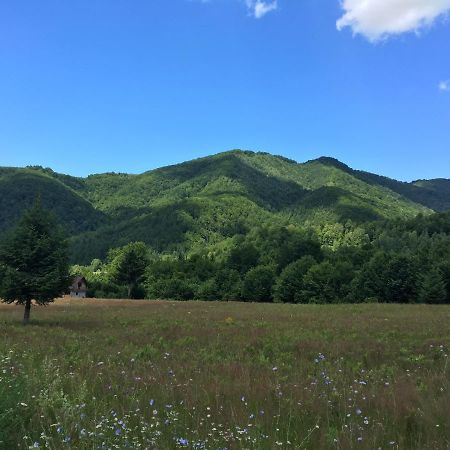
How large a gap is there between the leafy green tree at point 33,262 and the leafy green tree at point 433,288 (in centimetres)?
5513

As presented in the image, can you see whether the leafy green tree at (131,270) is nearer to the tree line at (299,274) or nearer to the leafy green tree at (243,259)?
the tree line at (299,274)

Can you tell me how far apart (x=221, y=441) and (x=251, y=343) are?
38.5 feet

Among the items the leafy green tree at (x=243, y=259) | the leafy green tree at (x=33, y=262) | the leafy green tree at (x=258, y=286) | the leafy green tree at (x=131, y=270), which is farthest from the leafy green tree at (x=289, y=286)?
the leafy green tree at (x=33, y=262)

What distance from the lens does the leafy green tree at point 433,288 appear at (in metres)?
63.4

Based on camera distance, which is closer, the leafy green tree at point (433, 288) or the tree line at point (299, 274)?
the leafy green tree at point (433, 288)

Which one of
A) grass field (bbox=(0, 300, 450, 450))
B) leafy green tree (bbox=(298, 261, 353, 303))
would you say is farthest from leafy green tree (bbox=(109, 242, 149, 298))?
grass field (bbox=(0, 300, 450, 450))

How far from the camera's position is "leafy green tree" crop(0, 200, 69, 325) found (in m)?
24.1

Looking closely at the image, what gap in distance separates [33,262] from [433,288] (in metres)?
56.9

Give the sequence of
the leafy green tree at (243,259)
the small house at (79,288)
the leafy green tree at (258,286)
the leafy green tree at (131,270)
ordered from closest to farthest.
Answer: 1. the leafy green tree at (258,286)
2. the small house at (79,288)
3. the leafy green tree at (131,270)
4. the leafy green tree at (243,259)

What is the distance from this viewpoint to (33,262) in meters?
24.8

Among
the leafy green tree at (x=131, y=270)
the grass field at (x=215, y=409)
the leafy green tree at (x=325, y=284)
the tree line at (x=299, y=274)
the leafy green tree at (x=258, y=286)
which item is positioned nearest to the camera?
the grass field at (x=215, y=409)

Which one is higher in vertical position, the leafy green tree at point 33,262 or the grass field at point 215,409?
the leafy green tree at point 33,262

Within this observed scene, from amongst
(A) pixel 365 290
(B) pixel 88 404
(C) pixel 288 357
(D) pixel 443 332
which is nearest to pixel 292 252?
(A) pixel 365 290

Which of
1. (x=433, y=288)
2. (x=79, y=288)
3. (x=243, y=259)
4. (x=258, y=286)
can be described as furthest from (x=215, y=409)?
(x=243, y=259)
